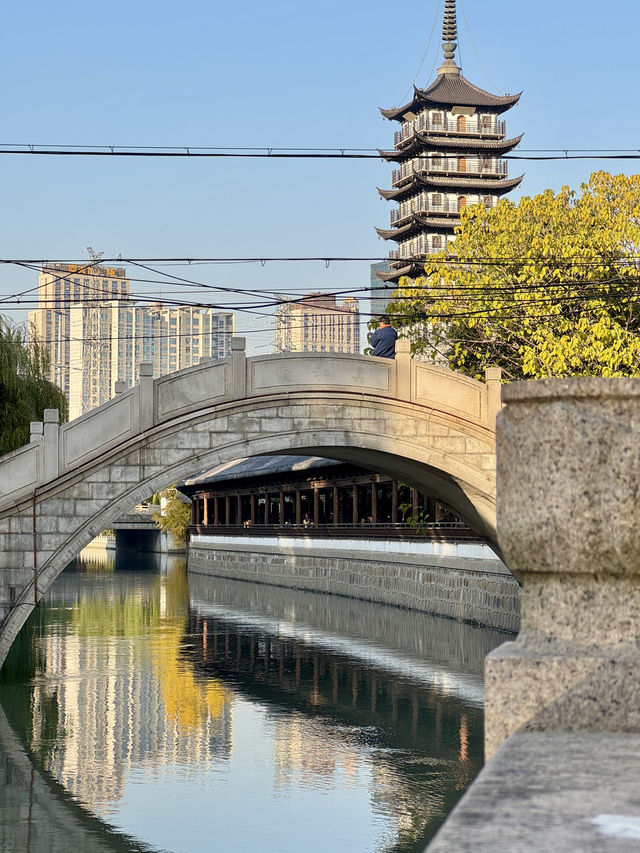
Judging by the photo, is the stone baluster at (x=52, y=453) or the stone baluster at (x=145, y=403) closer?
the stone baluster at (x=52, y=453)

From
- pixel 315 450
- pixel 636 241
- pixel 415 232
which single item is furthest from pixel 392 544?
pixel 415 232

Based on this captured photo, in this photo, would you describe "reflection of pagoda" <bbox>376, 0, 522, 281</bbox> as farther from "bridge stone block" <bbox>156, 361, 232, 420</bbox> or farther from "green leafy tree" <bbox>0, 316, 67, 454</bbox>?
"bridge stone block" <bbox>156, 361, 232, 420</bbox>

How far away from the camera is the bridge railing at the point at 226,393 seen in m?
20.1

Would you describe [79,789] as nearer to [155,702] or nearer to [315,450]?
[155,702]

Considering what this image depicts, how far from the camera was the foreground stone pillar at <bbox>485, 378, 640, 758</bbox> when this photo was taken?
4.29 meters

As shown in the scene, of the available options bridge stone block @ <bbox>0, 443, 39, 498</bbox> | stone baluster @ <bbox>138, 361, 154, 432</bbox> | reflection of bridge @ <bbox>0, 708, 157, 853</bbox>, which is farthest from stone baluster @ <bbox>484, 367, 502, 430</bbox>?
reflection of bridge @ <bbox>0, 708, 157, 853</bbox>

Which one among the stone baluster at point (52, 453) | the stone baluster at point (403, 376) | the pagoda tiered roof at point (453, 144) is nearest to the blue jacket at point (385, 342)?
the stone baluster at point (403, 376)

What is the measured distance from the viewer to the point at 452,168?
243ft

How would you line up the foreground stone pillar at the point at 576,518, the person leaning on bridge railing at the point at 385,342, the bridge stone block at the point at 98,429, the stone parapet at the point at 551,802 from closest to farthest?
the stone parapet at the point at 551,802
the foreground stone pillar at the point at 576,518
the bridge stone block at the point at 98,429
the person leaning on bridge railing at the point at 385,342

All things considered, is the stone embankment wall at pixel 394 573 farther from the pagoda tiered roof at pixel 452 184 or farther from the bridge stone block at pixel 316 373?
the pagoda tiered roof at pixel 452 184

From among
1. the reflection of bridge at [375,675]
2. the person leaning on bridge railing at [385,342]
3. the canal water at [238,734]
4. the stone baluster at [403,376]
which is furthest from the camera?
the person leaning on bridge railing at [385,342]

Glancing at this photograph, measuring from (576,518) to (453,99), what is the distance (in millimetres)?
73768

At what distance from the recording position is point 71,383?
19300 cm

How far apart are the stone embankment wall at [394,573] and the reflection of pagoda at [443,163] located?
2281 centimetres
